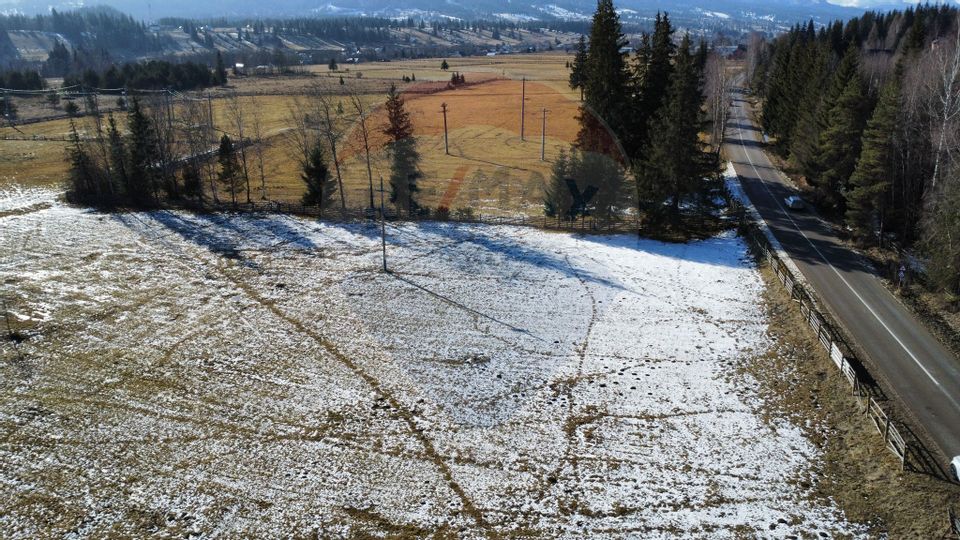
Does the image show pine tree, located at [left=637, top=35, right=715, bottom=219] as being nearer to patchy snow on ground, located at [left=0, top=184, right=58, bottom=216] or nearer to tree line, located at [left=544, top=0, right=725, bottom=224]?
tree line, located at [left=544, top=0, right=725, bottom=224]

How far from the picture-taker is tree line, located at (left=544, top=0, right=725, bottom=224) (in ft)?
105

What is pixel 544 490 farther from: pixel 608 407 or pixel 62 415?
pixel 62 415

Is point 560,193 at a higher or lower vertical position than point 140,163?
lower

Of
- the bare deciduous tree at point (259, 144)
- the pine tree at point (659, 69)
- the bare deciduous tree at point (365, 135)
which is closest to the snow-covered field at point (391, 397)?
the bare deciduous tree at point (365, 135)

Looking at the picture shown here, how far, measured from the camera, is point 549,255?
1214 inches

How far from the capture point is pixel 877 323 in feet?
72.9

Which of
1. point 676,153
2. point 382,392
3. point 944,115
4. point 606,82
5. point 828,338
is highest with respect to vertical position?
point 606,82

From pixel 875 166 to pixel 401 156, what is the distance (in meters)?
25.4

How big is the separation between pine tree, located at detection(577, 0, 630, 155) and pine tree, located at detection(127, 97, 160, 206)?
1125 inches

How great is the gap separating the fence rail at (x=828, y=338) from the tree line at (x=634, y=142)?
190 inches

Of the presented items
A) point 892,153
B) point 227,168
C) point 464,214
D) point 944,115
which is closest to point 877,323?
point 892,153

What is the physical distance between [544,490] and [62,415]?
1427cm

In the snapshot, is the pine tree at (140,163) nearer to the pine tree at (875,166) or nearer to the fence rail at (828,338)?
the fence rail at (828,338)

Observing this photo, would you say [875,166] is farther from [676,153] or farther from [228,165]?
[228,165]
